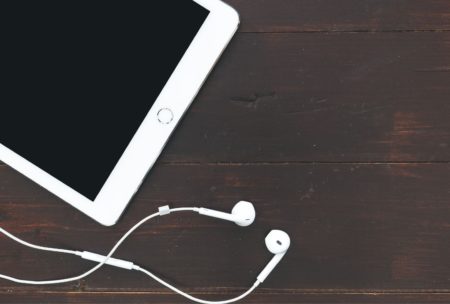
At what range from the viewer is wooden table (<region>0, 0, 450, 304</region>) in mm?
611

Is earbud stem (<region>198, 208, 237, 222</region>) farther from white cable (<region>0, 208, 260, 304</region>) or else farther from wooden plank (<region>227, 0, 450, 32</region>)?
wooden plank (<region>227, 0, 450, 32</region>)

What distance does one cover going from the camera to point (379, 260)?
623mm

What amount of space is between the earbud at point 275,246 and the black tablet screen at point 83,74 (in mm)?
220

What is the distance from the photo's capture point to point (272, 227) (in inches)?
24.5

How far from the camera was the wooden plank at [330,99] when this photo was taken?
0.61m

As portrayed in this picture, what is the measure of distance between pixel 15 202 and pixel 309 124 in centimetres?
41

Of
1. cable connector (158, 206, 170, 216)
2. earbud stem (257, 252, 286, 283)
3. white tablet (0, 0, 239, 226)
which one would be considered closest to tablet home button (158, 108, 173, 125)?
white tablet (0, 0, 239, 226)

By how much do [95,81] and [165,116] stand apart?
0.09m

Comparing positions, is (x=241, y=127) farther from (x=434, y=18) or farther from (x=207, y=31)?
(x=434, y=18)

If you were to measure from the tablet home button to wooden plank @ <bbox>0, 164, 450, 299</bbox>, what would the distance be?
0.08m

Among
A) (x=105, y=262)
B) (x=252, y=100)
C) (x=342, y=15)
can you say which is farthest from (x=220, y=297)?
(x=342, y=15)

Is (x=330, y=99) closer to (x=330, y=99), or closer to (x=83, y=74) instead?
(x=330, y=99)

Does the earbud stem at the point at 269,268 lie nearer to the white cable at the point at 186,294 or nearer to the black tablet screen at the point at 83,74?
the white cable at the point at 186,294

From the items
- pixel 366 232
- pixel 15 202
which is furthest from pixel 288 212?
pixel 15 202
